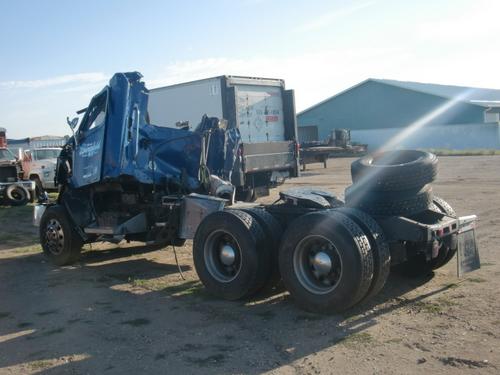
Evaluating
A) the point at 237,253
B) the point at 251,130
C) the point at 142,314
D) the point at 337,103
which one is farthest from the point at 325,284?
the point at 337,103

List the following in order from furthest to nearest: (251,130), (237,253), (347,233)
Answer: (251,130), (237,253), (347,233)

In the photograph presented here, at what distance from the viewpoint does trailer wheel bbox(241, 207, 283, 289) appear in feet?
A: 20.6

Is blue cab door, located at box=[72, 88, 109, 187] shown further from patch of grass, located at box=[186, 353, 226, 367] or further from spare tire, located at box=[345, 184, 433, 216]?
patch of grass, located at box=[186, 353, 226, 367]

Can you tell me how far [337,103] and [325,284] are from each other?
163 ft

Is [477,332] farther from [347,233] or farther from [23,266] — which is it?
[23,266]

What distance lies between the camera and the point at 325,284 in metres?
5.78

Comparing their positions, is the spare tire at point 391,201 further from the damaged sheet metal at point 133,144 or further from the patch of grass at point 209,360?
the damaged sheet metal at point 133,144

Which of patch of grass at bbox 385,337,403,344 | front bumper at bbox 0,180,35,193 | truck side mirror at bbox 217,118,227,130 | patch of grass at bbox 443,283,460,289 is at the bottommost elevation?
patch of grass at bbox 385,337,403,344

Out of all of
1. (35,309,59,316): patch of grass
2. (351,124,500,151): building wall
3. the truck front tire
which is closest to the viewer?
(35,309,59,316): patch of grass

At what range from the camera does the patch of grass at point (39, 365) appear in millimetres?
4707

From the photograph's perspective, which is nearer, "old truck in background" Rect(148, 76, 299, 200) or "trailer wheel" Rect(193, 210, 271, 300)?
"trailer wheel" Rect(193, 210, 271, 300)

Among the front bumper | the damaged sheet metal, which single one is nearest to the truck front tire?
the damaged sheet metal

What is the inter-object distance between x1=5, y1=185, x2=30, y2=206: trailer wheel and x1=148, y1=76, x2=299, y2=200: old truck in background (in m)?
5.06

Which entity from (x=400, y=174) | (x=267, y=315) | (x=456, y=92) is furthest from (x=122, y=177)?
(x=456, y=92)
